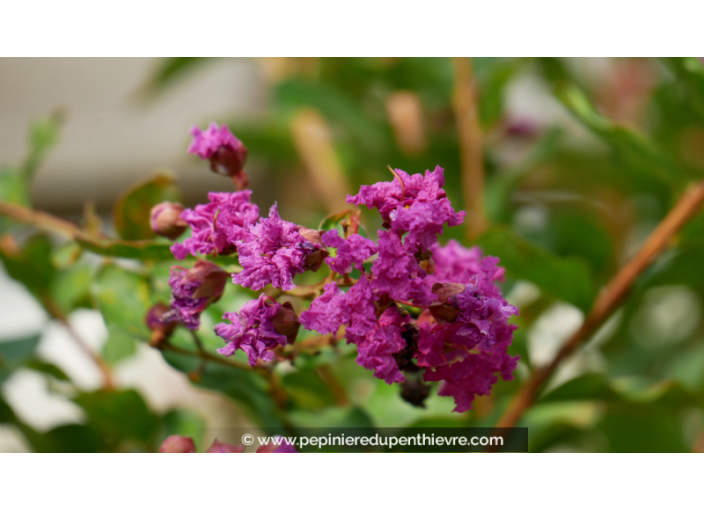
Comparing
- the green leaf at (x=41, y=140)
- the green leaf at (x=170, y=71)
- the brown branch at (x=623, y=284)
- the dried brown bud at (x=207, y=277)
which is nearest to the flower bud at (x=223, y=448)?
the dried brown bud at (x=207, y=277)

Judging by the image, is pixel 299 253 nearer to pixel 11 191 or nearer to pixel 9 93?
pixel 11 191

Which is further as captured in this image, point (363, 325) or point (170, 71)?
point (170, 71)

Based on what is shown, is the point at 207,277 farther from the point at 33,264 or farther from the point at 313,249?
the point at 33,264

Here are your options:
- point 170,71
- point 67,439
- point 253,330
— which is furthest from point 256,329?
point 170,71

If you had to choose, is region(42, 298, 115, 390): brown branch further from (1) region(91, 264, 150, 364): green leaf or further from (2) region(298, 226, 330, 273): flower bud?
(2) region(298, 226, 330, 273): flower bud

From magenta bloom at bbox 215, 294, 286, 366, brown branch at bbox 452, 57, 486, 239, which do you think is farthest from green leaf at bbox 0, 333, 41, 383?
brown branch at bbox 452, 57, 486, 239

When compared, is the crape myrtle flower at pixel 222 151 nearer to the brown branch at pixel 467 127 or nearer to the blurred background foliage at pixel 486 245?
the blurred background foliage at pixel 486 245
